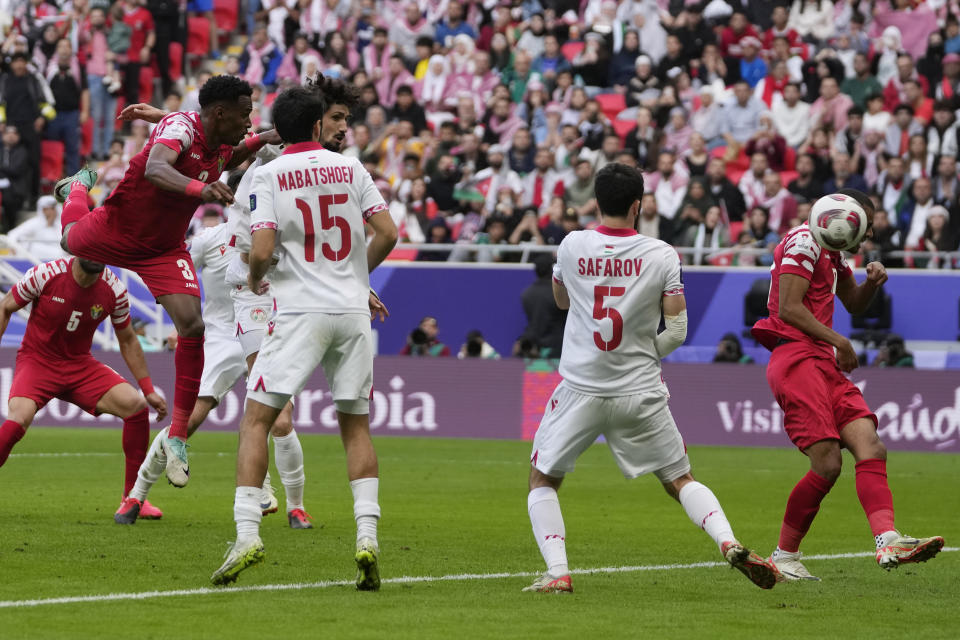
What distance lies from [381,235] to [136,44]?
21056 mm

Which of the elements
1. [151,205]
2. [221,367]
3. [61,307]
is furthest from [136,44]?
[151,205]

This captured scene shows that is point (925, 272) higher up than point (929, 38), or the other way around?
point (929, 38)

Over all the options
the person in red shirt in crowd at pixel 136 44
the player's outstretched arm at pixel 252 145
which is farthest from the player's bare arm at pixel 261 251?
the person in red shirt in crowd at pixel 136 44

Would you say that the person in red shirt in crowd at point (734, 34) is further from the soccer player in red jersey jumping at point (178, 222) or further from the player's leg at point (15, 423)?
Answer: the player's leg at point (15, 423)

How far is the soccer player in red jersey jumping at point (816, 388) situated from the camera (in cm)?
840

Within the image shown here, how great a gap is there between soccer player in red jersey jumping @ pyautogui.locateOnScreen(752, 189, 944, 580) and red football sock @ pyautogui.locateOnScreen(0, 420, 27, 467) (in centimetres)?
518

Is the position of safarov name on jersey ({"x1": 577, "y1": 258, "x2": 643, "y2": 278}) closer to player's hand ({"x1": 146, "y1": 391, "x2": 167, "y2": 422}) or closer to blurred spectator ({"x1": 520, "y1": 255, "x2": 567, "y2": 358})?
player's hand ({"x1": 146, "y1": 391, "x2": 167, "y2": 422})

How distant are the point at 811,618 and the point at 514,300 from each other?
14829mm

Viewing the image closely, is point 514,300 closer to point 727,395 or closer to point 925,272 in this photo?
point 727,395

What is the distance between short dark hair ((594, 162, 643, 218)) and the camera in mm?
7844

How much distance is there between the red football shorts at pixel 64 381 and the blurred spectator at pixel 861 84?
14997mm

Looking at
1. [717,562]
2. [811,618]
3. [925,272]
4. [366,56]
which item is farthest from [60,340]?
[366,56]

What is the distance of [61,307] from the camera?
11336 millimetres

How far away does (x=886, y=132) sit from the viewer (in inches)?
891
